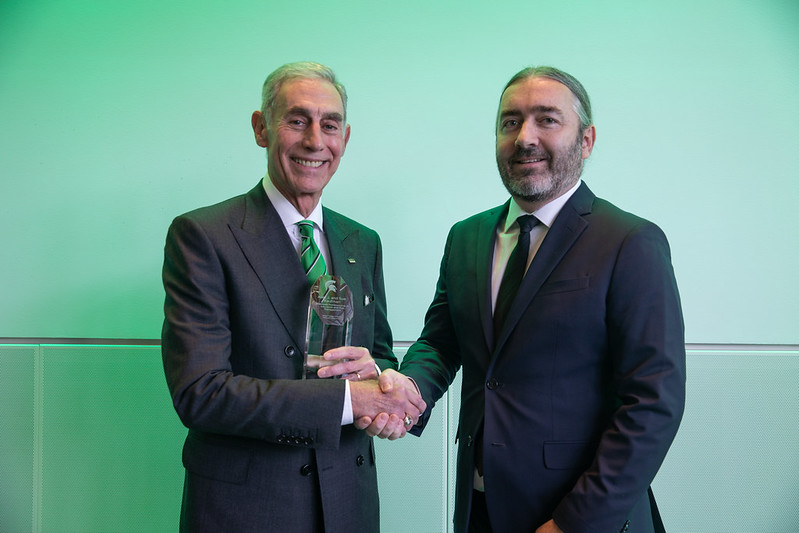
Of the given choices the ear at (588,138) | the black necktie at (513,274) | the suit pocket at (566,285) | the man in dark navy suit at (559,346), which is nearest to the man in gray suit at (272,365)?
the man in dark navy suit at (559,346)

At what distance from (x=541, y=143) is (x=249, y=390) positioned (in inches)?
47.8

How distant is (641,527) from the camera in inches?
69.7

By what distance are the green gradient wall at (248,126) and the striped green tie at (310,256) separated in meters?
1.10

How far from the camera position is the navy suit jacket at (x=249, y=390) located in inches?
69.0

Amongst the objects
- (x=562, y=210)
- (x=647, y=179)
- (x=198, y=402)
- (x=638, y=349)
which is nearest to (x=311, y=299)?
(x=198, y=402)

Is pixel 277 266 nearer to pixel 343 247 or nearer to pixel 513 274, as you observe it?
pixel 343 247

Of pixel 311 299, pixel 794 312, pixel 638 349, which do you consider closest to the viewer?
pixel 638 349

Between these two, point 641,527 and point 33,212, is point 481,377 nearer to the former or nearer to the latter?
point 641,527

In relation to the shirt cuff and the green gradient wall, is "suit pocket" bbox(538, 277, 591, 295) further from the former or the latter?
the green gradient wall

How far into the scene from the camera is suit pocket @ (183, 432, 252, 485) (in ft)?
5.95

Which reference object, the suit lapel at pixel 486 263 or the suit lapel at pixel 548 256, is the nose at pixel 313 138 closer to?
the suit lapel at pixel 486 263

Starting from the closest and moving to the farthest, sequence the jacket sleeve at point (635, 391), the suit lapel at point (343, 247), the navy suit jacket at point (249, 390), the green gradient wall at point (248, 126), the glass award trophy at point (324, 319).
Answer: the jacket sleeve at point (635, 391) < the navy suit jacket at point (249, 390) < the glass award trophy at point (324, 319) < the suit lapel at point (343, 247) < the green gradient wall at point (248, 126)

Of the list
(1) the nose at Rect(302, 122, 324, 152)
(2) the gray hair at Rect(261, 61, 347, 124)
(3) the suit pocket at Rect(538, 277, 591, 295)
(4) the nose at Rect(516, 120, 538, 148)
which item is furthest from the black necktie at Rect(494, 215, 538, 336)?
(2) the gray hair at Rect(261, 61, 347, 124)

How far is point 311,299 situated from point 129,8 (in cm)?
229
